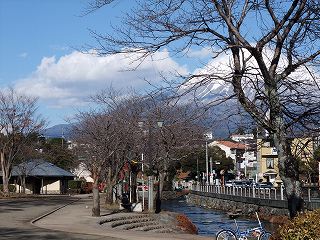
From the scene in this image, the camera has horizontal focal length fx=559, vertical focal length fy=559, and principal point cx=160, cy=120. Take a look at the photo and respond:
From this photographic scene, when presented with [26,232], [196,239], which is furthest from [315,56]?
[26,232]

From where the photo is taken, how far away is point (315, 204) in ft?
119

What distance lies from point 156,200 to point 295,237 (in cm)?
2686

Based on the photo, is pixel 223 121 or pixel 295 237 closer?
pixel 295 237

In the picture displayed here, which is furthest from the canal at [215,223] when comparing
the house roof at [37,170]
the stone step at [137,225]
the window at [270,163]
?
the window at [270,163]

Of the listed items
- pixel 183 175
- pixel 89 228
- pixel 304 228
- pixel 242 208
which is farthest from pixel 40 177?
pixel 304 228

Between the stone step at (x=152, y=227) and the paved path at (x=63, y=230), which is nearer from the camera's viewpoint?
the paved path at (x=63, y=230)

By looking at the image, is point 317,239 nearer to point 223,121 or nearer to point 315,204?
point 223,121

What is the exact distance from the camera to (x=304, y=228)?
10.7 metres

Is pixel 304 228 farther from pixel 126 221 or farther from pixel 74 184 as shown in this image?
pixel 74 184

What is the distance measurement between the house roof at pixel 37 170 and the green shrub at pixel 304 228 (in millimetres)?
58264

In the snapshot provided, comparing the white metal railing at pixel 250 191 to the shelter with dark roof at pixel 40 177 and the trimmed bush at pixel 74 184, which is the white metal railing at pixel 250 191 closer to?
the shelter with dark roof at pixel 40 177

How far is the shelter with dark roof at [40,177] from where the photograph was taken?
6930 cm

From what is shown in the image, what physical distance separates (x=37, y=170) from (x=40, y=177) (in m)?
1.57

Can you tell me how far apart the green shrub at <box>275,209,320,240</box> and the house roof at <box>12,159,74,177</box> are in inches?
2294
